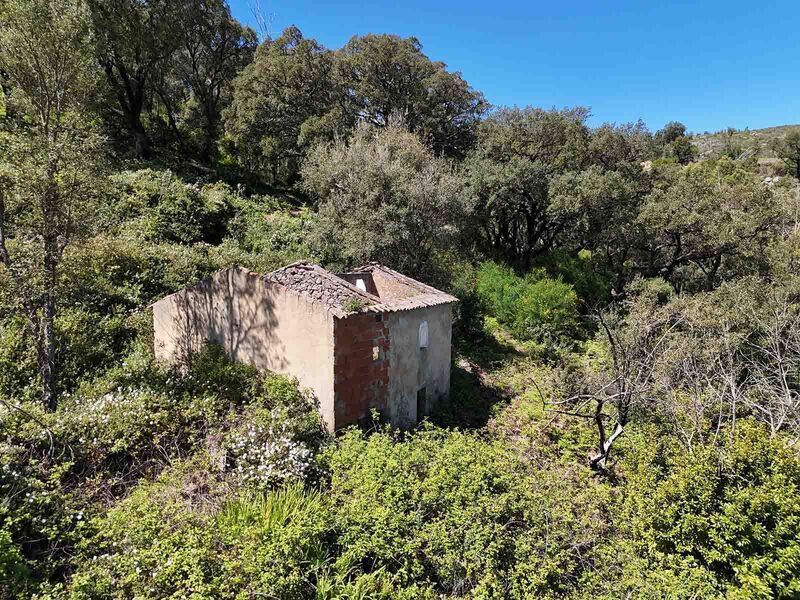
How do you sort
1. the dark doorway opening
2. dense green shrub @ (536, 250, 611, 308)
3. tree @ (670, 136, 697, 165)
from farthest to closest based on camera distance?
tree @ (670, 136, 697, 165) → dense green shrub @ (536, 250, 611, 308) → the dark doorway opening

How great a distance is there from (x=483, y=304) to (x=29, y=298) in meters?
15.5

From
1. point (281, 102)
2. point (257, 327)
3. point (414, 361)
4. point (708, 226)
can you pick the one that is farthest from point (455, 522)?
point (281, 102)

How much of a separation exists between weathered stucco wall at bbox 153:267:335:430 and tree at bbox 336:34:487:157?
1777cm

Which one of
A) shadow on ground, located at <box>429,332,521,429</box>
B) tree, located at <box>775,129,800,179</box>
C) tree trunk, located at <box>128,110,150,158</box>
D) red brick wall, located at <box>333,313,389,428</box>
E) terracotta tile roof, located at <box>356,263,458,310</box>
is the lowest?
shadow on ground, located at <box>429,332,521,429</box>

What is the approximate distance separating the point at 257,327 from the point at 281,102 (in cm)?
1992

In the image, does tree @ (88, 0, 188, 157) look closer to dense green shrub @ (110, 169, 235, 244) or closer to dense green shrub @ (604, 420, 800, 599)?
dense green shrub @ (110, 169, 235, 244)

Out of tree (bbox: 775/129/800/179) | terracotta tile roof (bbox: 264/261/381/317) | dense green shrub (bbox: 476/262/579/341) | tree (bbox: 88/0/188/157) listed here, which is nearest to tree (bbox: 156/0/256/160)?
tree (bbox: 88/0/188/157)

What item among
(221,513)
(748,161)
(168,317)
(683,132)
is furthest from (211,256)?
(683,132)

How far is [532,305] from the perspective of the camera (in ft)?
59.6

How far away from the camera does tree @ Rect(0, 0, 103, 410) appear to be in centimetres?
710

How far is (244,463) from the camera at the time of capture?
22.1ft

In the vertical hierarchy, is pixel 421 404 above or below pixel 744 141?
below

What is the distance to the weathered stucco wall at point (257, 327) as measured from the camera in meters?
8.09

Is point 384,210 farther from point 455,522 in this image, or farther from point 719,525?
point 719,525
